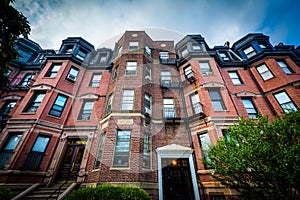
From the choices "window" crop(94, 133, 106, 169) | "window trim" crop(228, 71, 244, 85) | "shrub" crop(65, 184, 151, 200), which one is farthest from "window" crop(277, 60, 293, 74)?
"window" crop(94, 133, 106, 169)

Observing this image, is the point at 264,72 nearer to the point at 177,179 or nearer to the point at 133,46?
the point at 177,179

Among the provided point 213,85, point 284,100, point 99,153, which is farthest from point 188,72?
point 99,153

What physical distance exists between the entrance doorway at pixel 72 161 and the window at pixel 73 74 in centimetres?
579

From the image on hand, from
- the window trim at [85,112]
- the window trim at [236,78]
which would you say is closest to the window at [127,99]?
the window trim at [85,112]

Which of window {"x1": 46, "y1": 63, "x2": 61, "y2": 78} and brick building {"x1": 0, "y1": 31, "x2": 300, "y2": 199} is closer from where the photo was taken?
brick building {"x1": 0, "y1": 31, "x2": 300, "y2": 199}

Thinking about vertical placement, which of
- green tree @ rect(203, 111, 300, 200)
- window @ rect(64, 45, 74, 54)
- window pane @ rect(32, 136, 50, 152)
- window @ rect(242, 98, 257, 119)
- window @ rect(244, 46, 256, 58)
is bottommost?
green tree @ rect(203, 111, 300, 200)

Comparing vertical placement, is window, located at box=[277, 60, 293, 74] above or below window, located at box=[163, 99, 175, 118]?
above

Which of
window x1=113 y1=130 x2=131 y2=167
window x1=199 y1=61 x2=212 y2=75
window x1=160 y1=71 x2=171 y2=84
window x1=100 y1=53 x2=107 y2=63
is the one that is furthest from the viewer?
window x1=100 y1=53 x2=107 y2=63

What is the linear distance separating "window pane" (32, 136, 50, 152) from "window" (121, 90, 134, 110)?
582cm

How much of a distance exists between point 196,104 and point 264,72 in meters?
7.36

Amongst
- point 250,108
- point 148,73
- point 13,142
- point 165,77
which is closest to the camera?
point 13,142

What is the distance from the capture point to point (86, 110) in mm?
11312

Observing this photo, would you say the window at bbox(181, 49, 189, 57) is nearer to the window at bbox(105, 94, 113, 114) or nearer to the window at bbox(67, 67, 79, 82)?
the window at bbox(105, 94, 113, 114)

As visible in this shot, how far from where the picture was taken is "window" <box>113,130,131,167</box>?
24.8 ft
